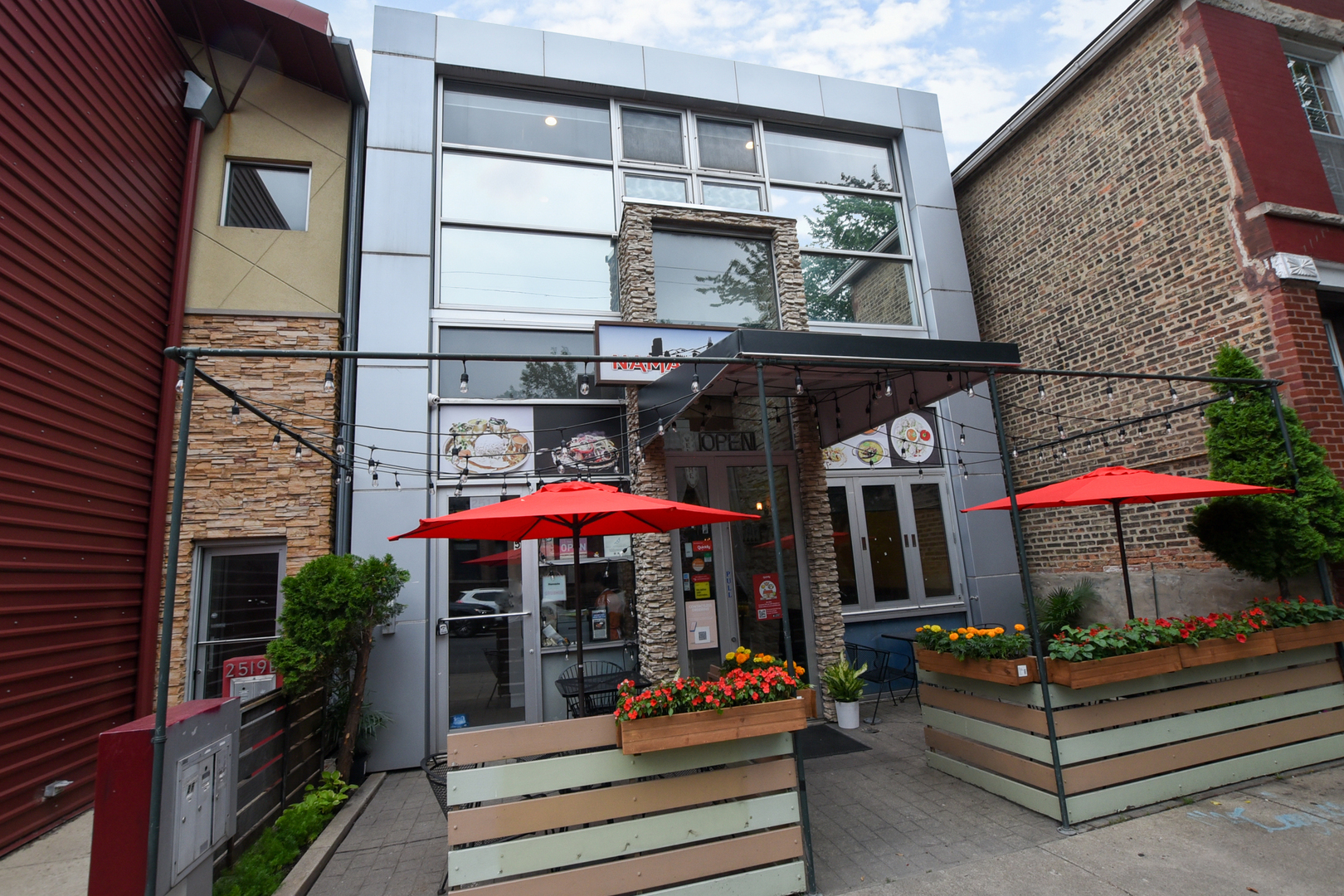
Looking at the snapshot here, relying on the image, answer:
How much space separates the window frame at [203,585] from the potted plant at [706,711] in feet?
14.9

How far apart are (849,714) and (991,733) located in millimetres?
2181

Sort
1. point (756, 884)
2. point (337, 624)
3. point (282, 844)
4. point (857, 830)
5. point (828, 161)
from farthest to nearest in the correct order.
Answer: point (828, 161) → point (337, 624) → point (857, 830) → point (282, 844) → point (756, 884)

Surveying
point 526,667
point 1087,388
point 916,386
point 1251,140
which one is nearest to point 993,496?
point 1087,388

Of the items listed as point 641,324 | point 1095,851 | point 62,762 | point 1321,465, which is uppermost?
point 641,324

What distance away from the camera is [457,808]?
3.26 metres

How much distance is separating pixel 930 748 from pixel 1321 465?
14.5 feet

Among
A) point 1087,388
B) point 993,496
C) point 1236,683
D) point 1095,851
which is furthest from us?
point 993,496

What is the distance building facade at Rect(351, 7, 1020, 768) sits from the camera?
6777 millimetres

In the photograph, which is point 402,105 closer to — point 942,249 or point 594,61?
point 594,61

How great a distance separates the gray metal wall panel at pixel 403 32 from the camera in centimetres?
767

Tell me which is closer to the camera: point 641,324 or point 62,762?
point 62,762

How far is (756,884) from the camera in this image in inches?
136

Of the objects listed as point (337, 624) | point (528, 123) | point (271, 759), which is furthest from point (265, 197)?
point (271, 759)

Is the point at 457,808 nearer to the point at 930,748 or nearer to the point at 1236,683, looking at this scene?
the point at 930,748
